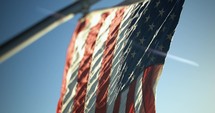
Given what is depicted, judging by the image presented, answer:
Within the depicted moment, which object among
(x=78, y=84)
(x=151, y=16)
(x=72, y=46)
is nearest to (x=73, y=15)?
(x=72, y=46)

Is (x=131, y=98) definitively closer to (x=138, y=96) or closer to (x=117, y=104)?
(x=138, y=96)

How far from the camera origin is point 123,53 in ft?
36.7

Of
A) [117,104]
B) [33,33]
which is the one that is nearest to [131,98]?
[117,104]

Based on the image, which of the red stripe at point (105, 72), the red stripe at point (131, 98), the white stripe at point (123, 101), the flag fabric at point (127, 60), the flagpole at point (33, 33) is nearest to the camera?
the flagpole at point (33, 33)

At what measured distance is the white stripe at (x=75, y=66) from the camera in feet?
21.3

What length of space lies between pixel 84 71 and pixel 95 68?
0.84 m

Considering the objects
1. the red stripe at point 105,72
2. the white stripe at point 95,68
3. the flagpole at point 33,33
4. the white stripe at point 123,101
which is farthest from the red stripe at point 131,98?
the flagpole at point 33,33

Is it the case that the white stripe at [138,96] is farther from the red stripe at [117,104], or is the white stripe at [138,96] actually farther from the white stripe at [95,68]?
the white stripe at [95,68]

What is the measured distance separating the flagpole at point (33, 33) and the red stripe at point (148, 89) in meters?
6.99

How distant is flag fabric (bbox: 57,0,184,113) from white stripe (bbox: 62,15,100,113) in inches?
7.4

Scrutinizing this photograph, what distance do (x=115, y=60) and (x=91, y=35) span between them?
8.71ft

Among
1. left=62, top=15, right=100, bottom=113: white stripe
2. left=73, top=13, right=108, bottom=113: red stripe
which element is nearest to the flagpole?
left=62, top=15, right=100, bottom=113: white stripe

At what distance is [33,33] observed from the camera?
4.66 meters

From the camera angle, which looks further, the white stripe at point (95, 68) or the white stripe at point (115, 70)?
the white stripe at point (115, 70)
